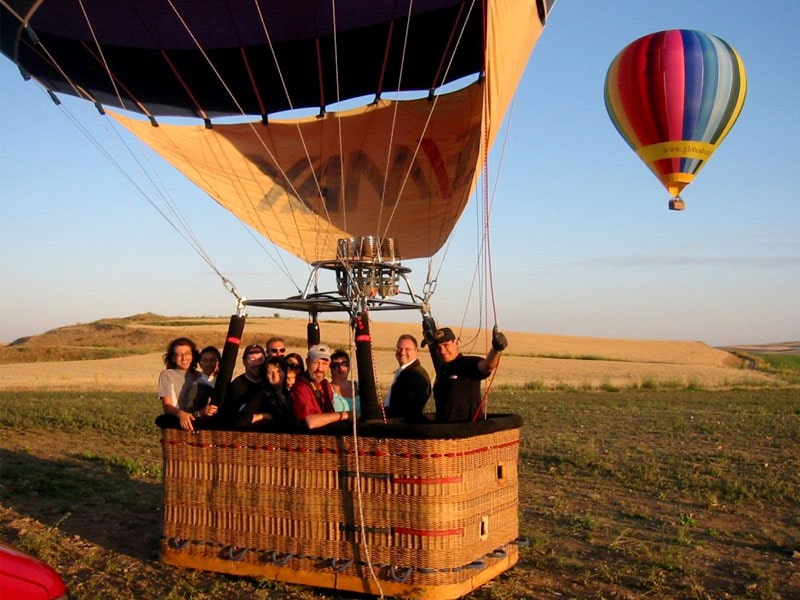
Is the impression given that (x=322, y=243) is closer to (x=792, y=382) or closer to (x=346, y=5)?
(x=346, y=5)

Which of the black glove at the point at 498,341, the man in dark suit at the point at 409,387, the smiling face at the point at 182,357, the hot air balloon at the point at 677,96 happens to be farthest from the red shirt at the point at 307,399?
the hot air balloon at the point at 677,96

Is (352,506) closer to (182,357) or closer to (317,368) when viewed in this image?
(317,368)

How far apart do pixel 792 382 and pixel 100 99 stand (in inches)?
1164

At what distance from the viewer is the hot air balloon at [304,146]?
206 inches

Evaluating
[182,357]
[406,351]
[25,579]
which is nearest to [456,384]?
[406,351]

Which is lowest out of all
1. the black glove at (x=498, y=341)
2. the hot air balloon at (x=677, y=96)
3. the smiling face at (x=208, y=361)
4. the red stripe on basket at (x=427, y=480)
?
the red stripe on basket at (x=427, y=480)

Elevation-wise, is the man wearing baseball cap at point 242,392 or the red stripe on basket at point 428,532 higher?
the man wearing baseball cap at point 242,392

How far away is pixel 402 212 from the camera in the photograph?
831cm

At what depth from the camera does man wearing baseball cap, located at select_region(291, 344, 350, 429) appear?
202 inches

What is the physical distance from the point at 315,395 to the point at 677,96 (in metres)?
11.1

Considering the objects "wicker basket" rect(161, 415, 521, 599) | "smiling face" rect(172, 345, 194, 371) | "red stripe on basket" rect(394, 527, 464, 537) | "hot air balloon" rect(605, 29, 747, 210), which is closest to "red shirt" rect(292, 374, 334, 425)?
"wicker basket" rect(161, 415, 521, 599)

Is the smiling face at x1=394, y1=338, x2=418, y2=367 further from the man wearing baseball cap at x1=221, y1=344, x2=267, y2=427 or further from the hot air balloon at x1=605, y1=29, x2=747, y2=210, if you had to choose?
the hot air balloon at x1=605, y1=29, x2=747, y2=210

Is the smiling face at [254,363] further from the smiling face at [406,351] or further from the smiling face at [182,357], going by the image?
the smiling face at [406,351]

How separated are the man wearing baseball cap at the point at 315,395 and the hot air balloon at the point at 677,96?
10.8 meters
